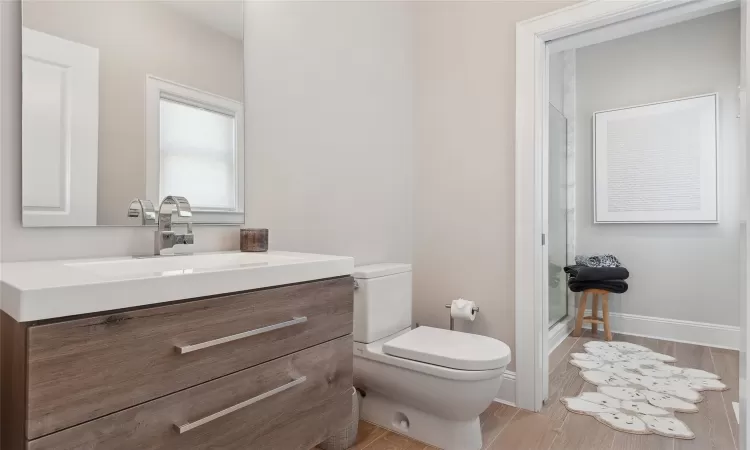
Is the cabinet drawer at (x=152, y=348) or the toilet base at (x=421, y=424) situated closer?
the cabinet drawer at (x=152, y=348)

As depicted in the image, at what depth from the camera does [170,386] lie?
2.62ft

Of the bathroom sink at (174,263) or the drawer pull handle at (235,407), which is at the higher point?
the bathroom sink at (174,263)

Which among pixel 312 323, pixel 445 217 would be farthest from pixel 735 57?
pixel 312 323

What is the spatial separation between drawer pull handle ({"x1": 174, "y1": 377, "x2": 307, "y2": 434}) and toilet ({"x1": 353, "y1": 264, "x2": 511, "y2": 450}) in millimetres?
709

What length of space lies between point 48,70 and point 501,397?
233cm

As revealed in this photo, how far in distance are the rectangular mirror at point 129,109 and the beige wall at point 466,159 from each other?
4.17ft

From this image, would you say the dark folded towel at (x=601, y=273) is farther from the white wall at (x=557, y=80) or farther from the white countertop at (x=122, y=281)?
the white countertop at (x=122, y=281)

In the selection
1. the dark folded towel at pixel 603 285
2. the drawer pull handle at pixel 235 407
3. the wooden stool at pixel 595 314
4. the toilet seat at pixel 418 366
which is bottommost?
the wooden stool at pixel 595 314

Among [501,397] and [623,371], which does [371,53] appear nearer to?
[501,397]

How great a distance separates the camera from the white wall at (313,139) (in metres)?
1.05

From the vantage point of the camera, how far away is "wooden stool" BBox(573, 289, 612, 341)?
3.25m

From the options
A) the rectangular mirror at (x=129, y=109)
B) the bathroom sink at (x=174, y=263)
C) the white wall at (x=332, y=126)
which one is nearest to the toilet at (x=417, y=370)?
the white wall at (x=332, y=126)

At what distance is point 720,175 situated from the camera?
10.0 ft

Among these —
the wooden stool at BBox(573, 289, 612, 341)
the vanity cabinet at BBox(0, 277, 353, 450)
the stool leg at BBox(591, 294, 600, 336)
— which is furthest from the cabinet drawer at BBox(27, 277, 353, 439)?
the stool leg at BBox(591, 294, 600, 336)
